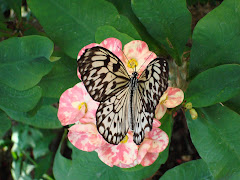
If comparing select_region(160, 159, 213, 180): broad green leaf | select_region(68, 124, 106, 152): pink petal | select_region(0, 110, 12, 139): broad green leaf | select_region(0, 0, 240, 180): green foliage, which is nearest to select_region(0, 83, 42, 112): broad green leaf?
select_region(0, 0, 240, 180): green foliage

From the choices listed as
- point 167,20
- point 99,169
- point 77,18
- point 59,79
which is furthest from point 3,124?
point 167,20

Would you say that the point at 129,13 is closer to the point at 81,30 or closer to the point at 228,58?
the point at 81,30

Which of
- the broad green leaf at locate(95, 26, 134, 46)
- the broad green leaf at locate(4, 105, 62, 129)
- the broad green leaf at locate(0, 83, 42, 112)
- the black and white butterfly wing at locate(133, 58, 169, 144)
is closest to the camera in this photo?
the black and white butterfly wing at locate(133, 58, 169, 144)

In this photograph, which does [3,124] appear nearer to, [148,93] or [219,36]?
[148,93]

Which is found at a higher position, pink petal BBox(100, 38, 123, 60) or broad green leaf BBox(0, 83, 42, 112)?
pink petal BBox(100, 38, 123, 60)

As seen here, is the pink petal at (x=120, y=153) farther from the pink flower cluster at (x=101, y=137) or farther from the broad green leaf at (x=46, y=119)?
the broad green leaf at (x=46, y=119)

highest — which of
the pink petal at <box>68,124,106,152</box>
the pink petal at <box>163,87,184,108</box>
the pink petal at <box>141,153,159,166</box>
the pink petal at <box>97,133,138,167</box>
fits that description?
the pink petal at <box>68,124,106,152</box>

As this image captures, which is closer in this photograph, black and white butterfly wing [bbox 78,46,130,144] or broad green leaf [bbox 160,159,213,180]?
black and white butterfly wing [bbox 78,46,130,144]

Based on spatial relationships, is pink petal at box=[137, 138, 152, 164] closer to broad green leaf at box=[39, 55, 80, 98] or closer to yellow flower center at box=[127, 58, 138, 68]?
yellow flower center at box=[127, 58, 138, 68]

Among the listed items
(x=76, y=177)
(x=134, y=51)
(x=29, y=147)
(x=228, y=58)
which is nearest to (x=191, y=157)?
(x=76, y=177)
